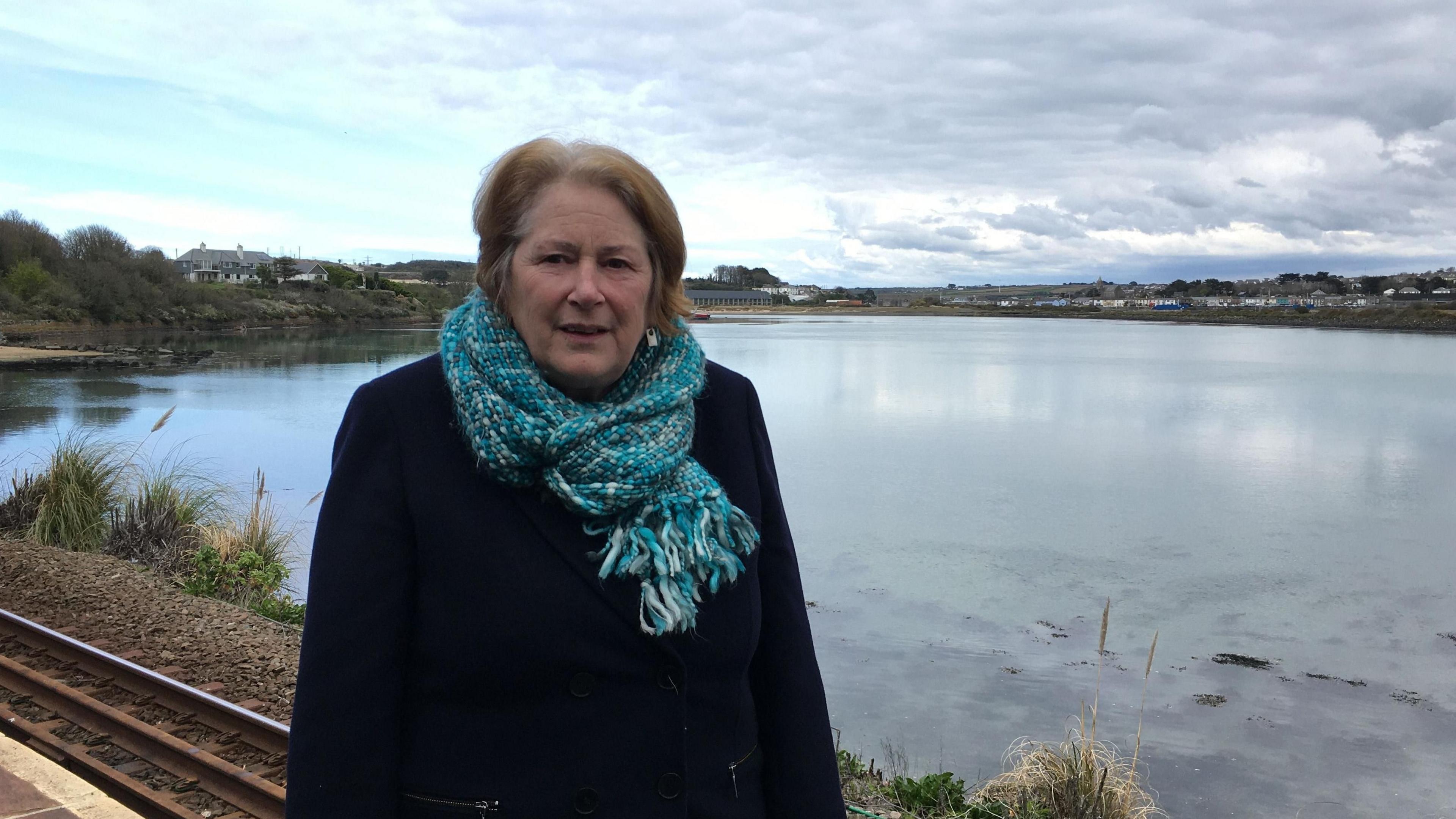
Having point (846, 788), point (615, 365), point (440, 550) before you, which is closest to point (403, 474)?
point (440, 550)

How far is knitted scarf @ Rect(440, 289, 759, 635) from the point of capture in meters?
1.54

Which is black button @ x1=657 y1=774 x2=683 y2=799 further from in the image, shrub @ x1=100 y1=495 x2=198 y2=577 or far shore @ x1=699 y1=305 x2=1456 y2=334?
far shore @ x1=699 y1=305 x2=1456 y2=334

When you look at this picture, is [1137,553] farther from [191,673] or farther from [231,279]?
[231,279]

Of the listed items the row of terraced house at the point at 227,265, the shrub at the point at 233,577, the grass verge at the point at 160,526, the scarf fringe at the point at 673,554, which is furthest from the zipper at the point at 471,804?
the row of terraced house at the point at 227,265

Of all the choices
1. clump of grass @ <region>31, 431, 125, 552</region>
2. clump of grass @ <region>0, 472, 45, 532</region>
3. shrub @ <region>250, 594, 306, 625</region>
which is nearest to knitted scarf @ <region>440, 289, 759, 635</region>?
shrub @ <region>250, 594, 306, 625</region>

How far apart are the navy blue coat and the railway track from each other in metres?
2.44

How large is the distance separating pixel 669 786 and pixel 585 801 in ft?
0.43

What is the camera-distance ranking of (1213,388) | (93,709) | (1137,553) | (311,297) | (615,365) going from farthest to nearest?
(311,297)
(1213,388)
(1137,553)
(93,709)
(615,365)

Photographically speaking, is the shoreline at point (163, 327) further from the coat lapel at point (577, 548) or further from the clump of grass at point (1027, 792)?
the coat lapel at point (577, 548)

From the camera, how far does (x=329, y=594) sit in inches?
58.1

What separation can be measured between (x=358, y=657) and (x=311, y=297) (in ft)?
244

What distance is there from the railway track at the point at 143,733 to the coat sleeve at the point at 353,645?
7.94 ft

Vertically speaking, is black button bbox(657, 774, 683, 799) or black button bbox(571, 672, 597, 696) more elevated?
black button bbox(571, 672, 597, 696)

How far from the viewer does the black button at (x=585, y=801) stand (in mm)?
1564
